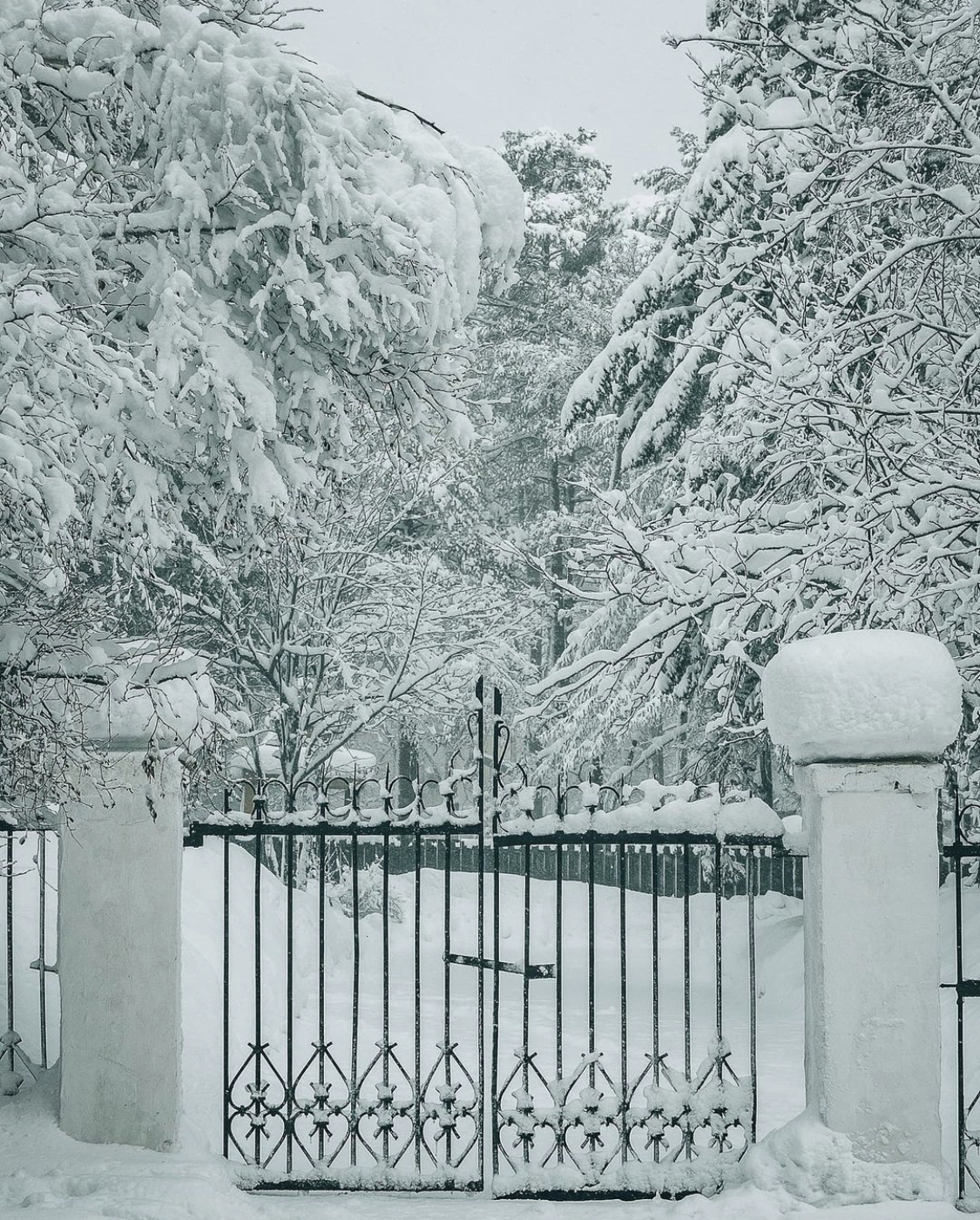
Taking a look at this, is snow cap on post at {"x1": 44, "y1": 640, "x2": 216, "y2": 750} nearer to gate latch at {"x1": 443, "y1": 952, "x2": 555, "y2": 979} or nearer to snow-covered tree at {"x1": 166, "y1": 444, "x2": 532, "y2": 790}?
gate latch at {"x1": 443, "y1": 952, "x2": 555, "y2": 979}

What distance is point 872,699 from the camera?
4.95m

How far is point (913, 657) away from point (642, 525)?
3.87 meters

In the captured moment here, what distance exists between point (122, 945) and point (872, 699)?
3265 mm

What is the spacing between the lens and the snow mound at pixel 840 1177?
4875 mm

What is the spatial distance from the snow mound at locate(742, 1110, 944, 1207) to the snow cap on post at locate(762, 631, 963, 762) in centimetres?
152

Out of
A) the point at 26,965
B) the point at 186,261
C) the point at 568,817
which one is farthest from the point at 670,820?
the point at 26,965

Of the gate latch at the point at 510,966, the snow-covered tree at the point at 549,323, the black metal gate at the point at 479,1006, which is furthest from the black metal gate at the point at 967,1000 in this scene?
the snow-covered tree at the point at 549,323

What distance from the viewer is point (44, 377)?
4.38 meters

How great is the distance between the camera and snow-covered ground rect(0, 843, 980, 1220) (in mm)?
4836

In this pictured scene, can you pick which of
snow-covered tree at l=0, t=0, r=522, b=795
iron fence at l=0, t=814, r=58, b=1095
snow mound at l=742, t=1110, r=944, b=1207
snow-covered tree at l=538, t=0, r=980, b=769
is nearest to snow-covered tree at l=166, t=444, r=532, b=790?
iron fence at l=0, t=814, r=58, b=1095

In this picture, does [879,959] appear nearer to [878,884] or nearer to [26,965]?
[878,884]

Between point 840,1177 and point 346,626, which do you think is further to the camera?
point 346,626

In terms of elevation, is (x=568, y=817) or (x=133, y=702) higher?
(x=133, y=702)

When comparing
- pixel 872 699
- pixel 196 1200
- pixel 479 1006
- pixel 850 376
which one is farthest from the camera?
pixel 850 376
